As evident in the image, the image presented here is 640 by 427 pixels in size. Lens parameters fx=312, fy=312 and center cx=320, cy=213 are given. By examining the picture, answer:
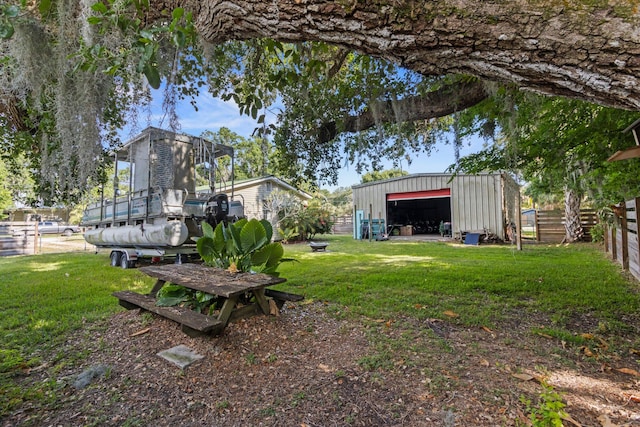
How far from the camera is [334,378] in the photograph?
206 centimetres

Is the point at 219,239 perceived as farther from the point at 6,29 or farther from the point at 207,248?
the point at 6,29

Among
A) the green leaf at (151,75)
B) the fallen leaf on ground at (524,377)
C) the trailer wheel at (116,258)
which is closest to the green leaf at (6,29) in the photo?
the green leaf at (151,75)

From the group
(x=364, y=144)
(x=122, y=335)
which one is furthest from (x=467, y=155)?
(x=122, y=335)

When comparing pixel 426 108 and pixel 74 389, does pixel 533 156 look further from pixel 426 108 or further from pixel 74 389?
pixel 74 389

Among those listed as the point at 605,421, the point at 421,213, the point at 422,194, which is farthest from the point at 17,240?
the point at 421,213

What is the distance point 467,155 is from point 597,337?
341 centimetres

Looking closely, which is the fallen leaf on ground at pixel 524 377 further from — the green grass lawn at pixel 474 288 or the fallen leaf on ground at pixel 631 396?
the green grass lawn at pixel 474 288

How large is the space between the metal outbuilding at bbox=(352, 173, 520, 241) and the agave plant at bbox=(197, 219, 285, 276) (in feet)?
23.5

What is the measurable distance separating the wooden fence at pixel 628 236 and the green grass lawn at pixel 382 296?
9.0 inches

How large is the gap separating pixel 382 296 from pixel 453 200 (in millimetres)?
10036

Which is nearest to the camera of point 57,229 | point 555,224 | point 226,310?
point 226,310

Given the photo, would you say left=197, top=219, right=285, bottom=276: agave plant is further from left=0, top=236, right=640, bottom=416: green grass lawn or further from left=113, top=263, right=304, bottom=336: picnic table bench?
left=0, top=236, right=640, bottom=416: green grass lawn

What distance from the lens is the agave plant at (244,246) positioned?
3041 millimetres

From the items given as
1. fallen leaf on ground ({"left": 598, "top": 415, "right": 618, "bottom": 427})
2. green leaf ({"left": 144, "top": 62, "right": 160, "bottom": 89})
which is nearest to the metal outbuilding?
fallen leaf on ground ({"left": 598, "top": 415, "right": 618, "bottom": 427})
